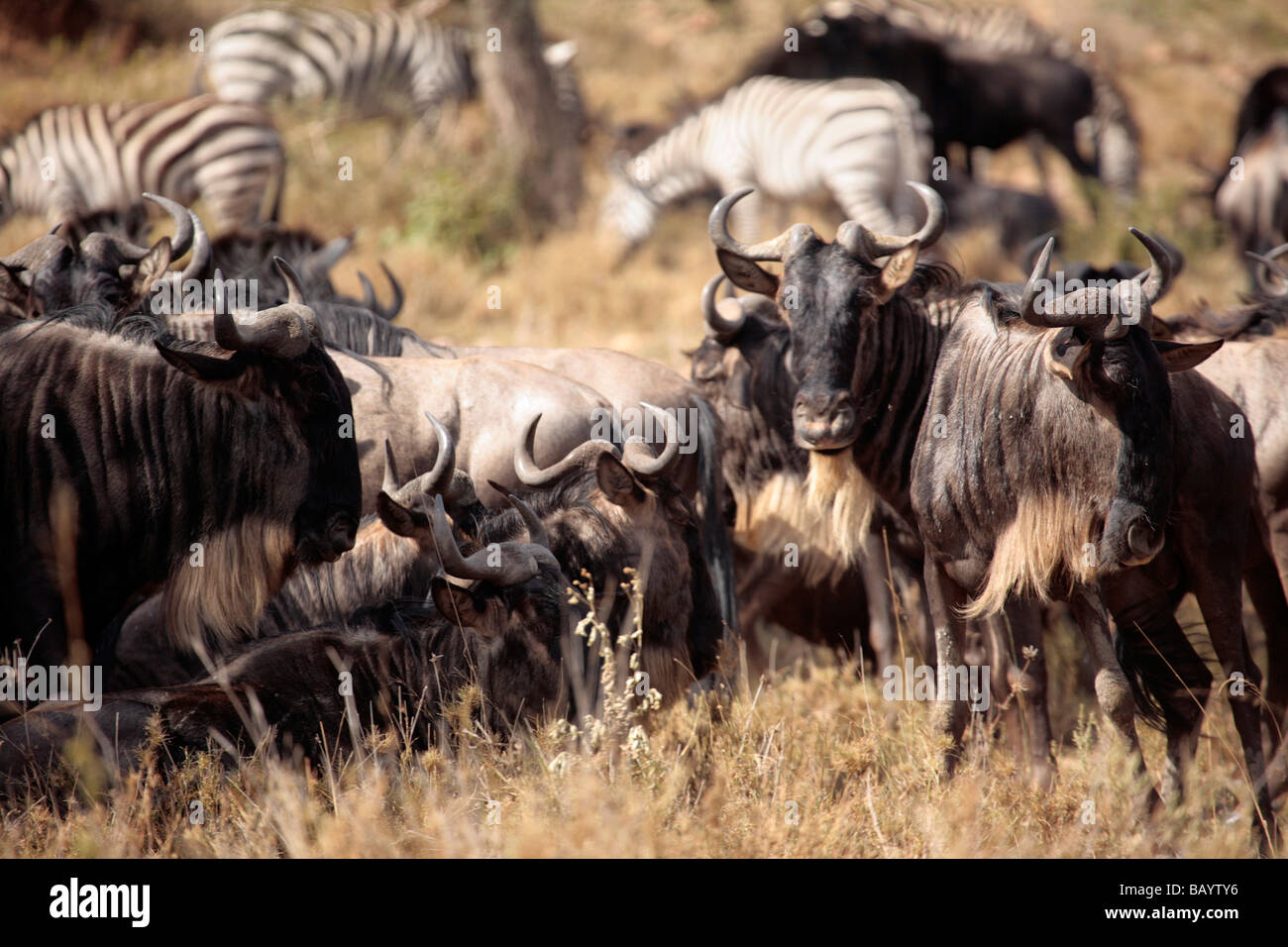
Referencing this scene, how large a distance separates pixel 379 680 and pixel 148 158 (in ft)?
23.5

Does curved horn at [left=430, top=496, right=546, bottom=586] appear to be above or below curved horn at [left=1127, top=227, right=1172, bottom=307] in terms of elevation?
below

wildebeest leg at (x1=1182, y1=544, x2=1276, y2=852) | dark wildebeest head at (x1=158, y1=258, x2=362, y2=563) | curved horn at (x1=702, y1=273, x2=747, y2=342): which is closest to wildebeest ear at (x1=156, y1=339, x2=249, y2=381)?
dark wildebeest head at (x1=158, y1=258, x2=362, y2=563)

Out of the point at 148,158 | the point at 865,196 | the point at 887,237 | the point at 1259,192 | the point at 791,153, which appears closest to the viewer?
the point at 887,237

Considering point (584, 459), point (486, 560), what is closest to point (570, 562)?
point (584, 459)

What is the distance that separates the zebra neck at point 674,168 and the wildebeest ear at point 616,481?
26.9 feet

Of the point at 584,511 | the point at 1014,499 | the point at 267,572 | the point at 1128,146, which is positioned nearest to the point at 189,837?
the point at 267,572

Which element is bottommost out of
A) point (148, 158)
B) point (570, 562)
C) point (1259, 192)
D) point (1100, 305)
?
point (570, 562)

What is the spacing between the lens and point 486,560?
369 centimetres

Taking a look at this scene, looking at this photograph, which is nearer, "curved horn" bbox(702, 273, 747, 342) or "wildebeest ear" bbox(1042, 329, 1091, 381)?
"wildebeest ear" bbox(1042, 329, 1091, 381)

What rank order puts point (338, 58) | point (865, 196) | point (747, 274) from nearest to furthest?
point (747, 274) < point (865, 196) < point (338, 58)

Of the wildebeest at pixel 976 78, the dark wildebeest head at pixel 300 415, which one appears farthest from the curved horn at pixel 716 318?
the wildebeest at pixel 976 78

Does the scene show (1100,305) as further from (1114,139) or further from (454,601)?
(1114,139)

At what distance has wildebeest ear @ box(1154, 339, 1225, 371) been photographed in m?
3.47

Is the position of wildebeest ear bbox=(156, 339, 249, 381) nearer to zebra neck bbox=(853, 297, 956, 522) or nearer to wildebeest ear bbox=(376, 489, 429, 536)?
wildebeest ear bbox=(376, 489, 429, 536)
